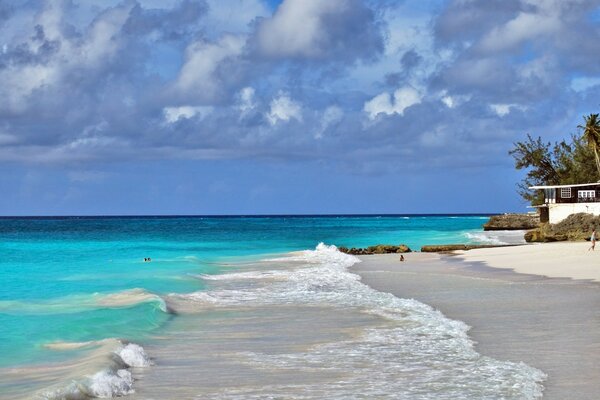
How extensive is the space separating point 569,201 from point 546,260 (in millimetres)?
45794

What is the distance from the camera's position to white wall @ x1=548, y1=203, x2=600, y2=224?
6819 centimetres

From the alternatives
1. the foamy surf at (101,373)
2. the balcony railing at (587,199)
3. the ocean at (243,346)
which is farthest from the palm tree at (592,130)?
the foamy surf at (101,373)

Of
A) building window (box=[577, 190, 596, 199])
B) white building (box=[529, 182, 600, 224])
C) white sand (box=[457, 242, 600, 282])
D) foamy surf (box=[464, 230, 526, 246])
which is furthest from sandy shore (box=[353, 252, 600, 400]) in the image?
building window (box=[577, 190, 596, 199])

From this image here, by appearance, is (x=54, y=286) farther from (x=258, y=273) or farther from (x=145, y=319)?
(x=145, y=319)

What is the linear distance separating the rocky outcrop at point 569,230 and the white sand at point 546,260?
12.9 meters

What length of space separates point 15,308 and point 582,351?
18.7 m

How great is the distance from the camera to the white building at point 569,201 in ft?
229

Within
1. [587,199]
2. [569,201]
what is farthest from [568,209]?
[569,201]

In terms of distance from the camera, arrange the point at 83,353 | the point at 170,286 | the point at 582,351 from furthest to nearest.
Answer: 1. the point at 170,286
2. the point at 83,353
3. the point at 582,351

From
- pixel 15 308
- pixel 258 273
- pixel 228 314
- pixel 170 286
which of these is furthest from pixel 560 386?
pixel 258 273

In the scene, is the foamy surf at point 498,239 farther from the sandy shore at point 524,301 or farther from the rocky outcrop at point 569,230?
the sandy shore at point 524,301

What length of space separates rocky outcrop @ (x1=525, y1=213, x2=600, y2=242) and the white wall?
1526 millimetres

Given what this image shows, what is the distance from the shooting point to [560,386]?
1113 cm

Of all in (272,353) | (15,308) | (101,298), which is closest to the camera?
(272,353)
